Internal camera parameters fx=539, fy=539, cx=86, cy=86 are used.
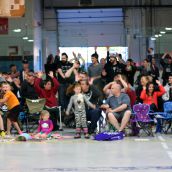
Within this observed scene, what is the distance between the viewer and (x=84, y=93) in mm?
13539

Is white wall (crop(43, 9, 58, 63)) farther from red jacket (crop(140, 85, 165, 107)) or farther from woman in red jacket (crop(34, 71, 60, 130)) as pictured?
red jacket (crop(140, 85, 165, 107))

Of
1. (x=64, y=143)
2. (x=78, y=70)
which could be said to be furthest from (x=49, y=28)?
(x=64, y=143)

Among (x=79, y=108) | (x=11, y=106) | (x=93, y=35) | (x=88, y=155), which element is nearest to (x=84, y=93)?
(x=79, y=108)

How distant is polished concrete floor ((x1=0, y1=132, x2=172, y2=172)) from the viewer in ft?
28.0

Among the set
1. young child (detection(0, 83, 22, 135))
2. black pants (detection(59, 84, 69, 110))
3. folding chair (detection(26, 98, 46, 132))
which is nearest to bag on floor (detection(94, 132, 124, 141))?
folding chair (detection(26, 98, 46, 132))

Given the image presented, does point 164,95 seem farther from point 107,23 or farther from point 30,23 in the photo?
point 107,23

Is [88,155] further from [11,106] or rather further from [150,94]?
[150,94]

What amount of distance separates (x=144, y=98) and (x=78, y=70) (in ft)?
8.80

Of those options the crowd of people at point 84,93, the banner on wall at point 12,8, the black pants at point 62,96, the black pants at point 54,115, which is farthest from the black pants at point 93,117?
the banner on wall at point 12,8

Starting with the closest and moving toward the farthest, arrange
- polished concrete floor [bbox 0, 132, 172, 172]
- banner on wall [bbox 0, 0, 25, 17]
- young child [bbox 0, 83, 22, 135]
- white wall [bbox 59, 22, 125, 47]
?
polished concrete floor [bbox 0, 132, 172, 172] → young child [bbox 0, 83, 22, 135] → banner on wall [bbox 0, 0, 25, 17] → white wall [bbox 59, 22, 125, 47]

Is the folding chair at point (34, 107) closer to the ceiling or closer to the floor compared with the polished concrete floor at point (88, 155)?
closer to the ceiling

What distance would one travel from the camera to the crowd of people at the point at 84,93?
42.8 feet

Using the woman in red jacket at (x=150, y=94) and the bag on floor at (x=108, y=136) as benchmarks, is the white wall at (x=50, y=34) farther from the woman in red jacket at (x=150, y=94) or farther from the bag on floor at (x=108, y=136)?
the bag on floor at (x=108, y=136)

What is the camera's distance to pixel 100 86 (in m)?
15.7
